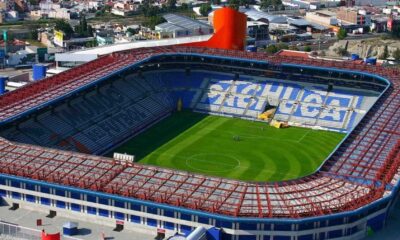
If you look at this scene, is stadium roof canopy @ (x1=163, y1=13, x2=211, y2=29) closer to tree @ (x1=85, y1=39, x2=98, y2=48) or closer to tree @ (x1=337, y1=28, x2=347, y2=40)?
tree @ (x1=85, y1=39, x2=98, y2=48)

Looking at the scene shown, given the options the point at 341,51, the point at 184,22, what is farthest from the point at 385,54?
the point at 184,22

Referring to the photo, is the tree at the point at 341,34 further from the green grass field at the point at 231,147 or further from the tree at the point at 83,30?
the green grass field at the point at 231,147

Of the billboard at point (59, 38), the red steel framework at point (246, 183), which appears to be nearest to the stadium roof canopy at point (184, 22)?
the billboard at point (59, 38)

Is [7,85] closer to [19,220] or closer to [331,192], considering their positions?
[19,220]

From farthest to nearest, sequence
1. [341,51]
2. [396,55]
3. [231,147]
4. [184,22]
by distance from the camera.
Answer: [184,22] → [341,51] → [396,55] → [231,147]

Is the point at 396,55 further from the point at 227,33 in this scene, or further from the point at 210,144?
the point at 210,144

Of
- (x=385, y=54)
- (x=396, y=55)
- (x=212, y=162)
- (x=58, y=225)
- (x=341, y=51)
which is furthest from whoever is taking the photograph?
(x=341, y=51)

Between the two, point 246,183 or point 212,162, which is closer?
point 246,183
